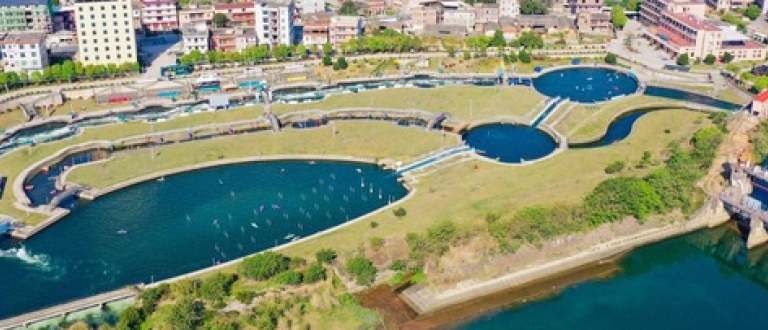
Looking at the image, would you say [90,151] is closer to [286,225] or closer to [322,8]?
[286,225]

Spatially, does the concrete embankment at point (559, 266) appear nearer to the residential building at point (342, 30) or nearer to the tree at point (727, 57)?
the tree at point (727, 57)

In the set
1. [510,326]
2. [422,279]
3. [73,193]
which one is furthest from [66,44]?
[510,326]

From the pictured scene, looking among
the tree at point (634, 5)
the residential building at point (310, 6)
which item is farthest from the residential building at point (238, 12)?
the tree at point (634, 5)

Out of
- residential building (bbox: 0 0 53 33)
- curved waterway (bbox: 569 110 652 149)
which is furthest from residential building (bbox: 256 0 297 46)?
curved waterway (bbox: 569 110 652 149)

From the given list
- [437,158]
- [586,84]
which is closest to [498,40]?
[586,84]

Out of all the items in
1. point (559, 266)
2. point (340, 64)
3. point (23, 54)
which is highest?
point (23, 54)

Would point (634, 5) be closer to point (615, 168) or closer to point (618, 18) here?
point (618, 18)
